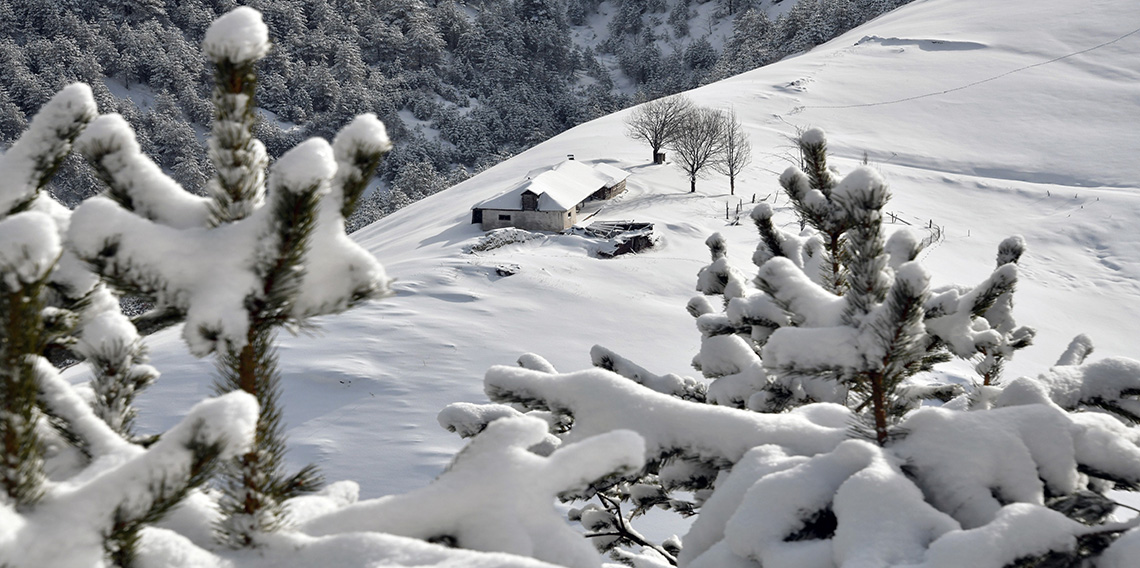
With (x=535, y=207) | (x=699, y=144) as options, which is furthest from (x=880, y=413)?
(x=699, y=144)

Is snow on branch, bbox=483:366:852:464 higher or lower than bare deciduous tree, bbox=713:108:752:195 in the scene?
higher

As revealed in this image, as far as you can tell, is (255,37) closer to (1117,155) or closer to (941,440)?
(941,440)

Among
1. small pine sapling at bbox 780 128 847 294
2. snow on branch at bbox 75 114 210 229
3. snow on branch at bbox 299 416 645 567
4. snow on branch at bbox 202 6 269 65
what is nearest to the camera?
snow on branch at bbox 202 6 269 65

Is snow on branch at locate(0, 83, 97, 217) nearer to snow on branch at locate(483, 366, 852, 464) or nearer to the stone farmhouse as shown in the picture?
snow on branch at locate(483, 366, 852, 464)

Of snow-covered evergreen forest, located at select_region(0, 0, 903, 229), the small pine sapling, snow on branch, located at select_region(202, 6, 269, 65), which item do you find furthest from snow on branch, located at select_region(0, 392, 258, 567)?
snow-covered evergreen forest, located at select_region(0, 0, 903, 229)

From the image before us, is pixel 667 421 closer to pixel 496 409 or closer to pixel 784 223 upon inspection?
pixel 496 409

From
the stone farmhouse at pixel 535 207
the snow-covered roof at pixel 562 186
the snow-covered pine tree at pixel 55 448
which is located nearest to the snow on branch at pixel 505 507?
the snow-covered pine tree at pixel 55 448

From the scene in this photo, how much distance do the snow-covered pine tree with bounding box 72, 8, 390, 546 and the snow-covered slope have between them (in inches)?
207

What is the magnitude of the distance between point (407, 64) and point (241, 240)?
84.1 metres

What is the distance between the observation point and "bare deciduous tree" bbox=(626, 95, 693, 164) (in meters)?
38.8

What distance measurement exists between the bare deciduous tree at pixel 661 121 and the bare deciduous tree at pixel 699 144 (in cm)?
89

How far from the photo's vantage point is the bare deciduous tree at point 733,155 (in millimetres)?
35500

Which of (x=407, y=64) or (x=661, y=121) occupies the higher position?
(x=407, y=64)

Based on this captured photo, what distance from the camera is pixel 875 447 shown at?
217cm
